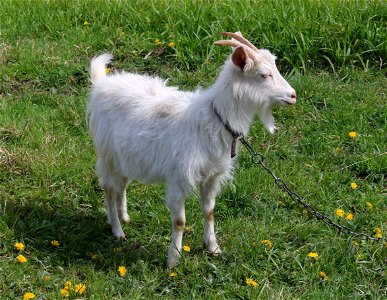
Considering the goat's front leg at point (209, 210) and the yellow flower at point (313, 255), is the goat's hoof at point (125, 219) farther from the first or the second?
the yellow flower at point (313, 255)

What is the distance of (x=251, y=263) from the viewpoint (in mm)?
4430

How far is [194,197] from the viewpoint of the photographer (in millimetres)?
5156

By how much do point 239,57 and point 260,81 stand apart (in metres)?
0.21

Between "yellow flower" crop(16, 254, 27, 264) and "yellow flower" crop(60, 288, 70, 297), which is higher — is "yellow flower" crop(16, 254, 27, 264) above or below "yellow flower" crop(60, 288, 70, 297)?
below

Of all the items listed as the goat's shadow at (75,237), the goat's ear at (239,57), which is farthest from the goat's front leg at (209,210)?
the goat's ear at (239,57)

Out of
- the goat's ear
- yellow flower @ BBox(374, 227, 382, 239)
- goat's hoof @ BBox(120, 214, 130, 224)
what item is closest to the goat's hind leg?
goat's hoof @ BBox(120, 214, 130, 224)

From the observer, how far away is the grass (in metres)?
4.36

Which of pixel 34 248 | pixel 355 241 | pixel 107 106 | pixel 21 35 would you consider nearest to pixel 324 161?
pixel 355 241

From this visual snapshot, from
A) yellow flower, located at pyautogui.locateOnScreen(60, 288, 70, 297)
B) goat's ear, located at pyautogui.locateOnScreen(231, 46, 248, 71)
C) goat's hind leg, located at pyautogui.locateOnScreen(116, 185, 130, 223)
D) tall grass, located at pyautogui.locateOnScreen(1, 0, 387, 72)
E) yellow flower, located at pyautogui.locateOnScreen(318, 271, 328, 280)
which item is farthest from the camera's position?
tall grass, located at pyautogui.locateOnScreen(1, 0, 387, 72)

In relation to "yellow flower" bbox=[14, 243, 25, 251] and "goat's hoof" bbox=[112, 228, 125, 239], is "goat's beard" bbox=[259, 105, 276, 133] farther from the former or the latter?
"yellow flower" bbox=[14, 243, 25, 251]

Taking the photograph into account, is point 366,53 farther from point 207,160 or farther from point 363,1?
point 207,160

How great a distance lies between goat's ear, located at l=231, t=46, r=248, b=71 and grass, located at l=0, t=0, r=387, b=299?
1248mm

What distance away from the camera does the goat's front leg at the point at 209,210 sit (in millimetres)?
4551

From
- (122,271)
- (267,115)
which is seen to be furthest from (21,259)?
(267,115)
